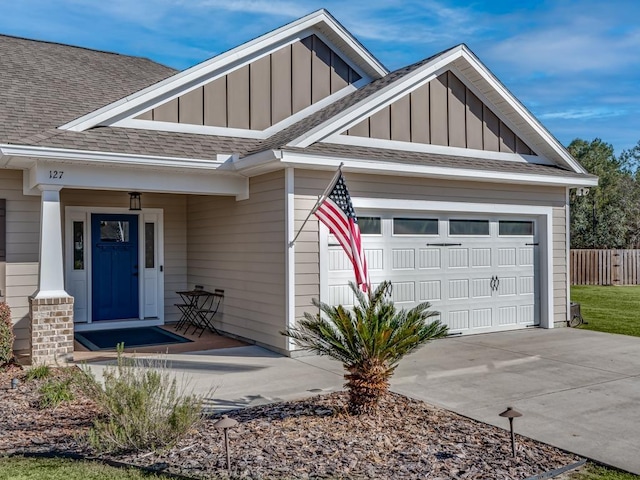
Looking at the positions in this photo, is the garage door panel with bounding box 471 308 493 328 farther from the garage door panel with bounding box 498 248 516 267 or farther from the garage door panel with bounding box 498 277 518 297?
the garage door panel with bounding box 498 248 516 267

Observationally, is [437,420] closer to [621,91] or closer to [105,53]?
[105,53]

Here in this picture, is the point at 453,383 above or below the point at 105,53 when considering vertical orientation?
below

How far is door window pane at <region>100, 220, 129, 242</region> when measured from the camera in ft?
36.3

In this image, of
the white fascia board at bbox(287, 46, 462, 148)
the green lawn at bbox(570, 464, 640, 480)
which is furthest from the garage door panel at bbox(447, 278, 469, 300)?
the green lawn at bbox(570, 464, 640, 480)

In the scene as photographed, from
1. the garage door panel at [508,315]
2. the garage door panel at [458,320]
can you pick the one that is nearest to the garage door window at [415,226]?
the garage door panel at [458,320]

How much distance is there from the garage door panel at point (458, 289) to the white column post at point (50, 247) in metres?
6.31

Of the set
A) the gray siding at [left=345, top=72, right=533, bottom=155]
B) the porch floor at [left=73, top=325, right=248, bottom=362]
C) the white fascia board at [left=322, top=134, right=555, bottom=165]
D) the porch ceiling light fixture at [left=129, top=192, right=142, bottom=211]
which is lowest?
the porch floor at [left=73, top=325, right=248, bottom=362]

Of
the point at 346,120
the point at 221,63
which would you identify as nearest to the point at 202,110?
the point at 221,63

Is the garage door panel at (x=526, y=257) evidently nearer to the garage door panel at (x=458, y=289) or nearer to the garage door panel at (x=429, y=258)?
the garage door panel at (x=458, y=289)

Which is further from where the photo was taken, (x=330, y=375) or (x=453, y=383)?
(x=330, y=375)

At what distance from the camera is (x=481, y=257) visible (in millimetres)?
10633

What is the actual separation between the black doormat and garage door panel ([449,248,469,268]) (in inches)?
192

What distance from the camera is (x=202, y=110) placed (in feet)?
32.1

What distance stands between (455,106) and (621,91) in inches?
1451
